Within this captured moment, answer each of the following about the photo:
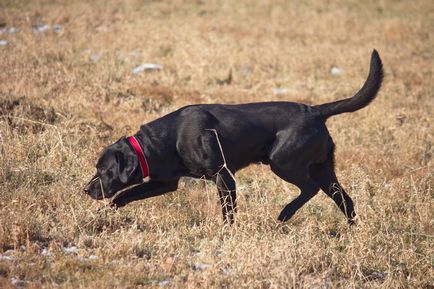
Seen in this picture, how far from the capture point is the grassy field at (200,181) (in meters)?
4.68

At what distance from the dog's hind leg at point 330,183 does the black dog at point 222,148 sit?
0.64ft

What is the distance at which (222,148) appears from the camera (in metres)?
5.76

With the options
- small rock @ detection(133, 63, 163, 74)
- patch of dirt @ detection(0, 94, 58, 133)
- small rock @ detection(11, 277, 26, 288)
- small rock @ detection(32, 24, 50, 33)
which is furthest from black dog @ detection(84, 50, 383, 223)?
small rock @ detection(32, 24, 50, 33)

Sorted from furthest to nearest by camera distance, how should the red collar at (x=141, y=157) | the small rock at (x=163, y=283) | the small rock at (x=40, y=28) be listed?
the small rock at (x=40, y=28), the red collar at (x=141, y=157), the small rock at (x=163, y=283)

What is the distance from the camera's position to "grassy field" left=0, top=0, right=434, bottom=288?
4680mm

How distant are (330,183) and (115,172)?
2115mm

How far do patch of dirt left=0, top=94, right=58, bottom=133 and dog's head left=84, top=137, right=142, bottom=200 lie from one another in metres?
1.81

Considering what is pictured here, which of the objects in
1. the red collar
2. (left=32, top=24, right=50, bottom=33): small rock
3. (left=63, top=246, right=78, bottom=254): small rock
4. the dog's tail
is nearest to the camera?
(left=63, top=246, right=78, bottom=254): small rock

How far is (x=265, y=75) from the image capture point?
40.8ft

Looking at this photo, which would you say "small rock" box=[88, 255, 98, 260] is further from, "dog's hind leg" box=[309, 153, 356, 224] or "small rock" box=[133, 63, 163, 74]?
"small rock" box=[133, 63, 163, 74]

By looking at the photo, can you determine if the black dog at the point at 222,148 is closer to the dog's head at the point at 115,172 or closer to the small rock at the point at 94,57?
the dog's head at the point at 115,172

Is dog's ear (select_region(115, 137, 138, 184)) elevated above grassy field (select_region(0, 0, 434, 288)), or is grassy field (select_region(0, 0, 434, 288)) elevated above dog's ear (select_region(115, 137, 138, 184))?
dog's ear (select_region(115, 137, 138, 184))

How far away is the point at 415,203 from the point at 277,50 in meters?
8.43

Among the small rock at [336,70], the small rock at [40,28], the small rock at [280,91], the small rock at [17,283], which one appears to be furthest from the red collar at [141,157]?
the small rock at [40,28]
